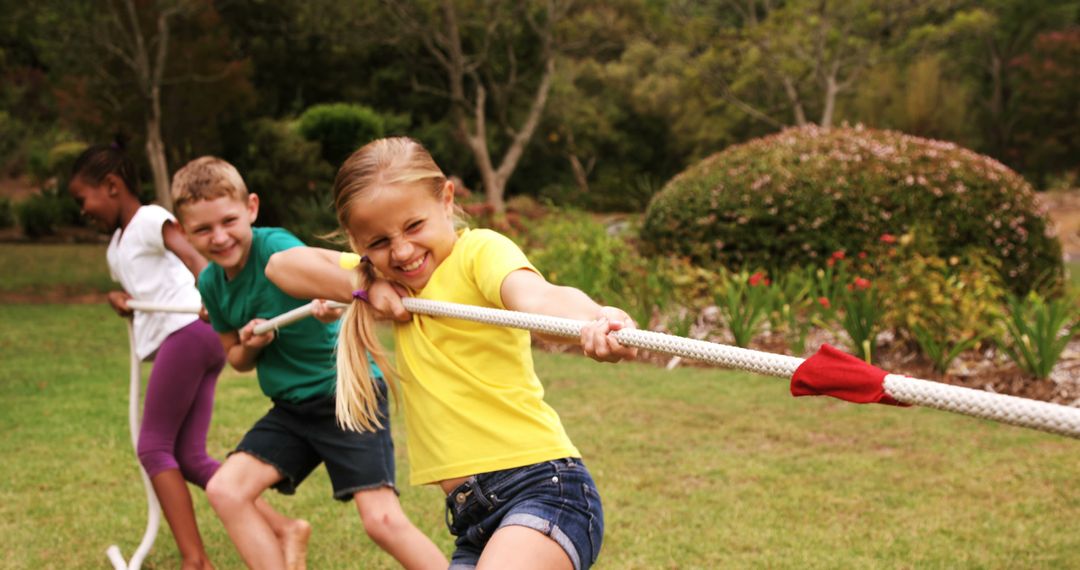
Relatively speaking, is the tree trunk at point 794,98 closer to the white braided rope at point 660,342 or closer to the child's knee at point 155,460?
the child's knee at point 155,460

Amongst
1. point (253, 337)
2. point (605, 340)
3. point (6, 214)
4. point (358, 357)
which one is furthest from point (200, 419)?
point (6, 214)

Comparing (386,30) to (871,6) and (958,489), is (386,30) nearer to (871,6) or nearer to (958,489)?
(871,6)

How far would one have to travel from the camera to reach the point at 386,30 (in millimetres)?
24609

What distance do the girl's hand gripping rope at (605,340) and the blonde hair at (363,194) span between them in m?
0.68

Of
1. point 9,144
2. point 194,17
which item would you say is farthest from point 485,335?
point 9,144

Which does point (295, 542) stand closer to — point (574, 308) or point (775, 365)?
point (574, 308)

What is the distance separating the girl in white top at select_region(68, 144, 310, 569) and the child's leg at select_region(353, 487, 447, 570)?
2.01 ft

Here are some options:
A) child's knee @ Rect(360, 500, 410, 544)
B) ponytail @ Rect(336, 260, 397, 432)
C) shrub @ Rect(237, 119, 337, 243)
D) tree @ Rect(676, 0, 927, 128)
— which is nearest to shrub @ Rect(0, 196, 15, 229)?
shrub @ Rect(237, 119, 337, 243)

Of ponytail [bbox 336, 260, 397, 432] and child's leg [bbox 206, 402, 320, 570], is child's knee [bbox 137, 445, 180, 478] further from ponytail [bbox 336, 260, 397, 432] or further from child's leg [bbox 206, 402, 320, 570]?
ponytail [bbox 336, 260, 397, 432]

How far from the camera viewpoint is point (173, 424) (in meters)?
3.97

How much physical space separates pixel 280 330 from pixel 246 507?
0.56 meters

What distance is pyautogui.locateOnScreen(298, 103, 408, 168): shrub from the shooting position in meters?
21.2

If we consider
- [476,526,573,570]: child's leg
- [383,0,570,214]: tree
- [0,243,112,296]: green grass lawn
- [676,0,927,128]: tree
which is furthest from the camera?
[676,0,927,128]: tree

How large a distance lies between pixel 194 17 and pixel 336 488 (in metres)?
17.0
